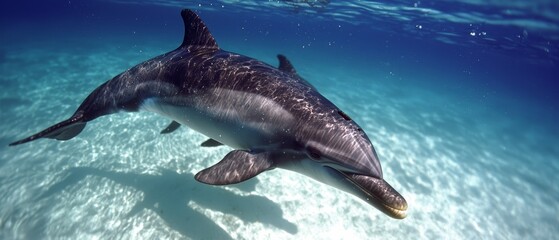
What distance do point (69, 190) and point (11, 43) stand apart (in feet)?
100

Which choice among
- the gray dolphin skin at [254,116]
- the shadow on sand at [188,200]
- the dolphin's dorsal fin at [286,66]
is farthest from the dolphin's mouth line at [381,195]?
the shadow on sand at [188,200]

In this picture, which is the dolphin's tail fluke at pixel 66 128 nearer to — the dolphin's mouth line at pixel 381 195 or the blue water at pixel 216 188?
the blue water at pixel 216 188

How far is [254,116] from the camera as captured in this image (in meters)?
3.60

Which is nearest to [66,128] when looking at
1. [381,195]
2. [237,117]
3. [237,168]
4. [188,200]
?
[188,200]

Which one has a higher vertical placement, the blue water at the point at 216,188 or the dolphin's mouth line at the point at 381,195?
the dolphin's mouth line at the point at 381,195

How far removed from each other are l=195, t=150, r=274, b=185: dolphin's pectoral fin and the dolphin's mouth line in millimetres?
1087

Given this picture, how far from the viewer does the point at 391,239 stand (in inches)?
266

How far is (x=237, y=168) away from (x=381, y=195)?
1.67 metres

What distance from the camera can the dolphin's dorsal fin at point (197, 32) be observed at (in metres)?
4.85

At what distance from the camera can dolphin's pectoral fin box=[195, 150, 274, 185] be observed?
3461 millimetres

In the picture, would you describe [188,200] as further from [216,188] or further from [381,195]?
[381,195]

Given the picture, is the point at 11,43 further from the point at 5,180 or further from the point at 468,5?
the point at 468,5

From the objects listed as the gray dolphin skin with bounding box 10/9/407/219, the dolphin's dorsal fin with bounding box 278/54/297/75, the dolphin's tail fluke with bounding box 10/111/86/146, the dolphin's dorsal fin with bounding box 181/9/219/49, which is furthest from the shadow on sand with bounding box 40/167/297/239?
Answer: the dolphin's dorsal fin with bounding box 181/9/219/49

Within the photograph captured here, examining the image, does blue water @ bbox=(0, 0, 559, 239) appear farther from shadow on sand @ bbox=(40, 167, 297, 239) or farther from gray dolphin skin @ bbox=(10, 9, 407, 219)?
gray dolphin skin @ bbox=(10, 9, 407, 219)
